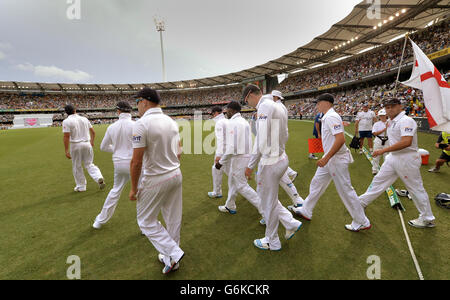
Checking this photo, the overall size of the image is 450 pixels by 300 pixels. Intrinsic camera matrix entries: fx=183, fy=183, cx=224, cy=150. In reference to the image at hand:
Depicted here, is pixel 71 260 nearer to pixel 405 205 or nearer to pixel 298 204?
pixel 298 204

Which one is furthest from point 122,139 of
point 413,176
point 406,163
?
point 413,176

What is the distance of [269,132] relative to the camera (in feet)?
8.22

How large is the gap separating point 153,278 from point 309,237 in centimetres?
249

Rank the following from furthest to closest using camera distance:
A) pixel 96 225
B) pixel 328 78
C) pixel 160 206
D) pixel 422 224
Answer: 1. pixel 328 78
2. pixel 96 225
3. pixel 422 224
4. pixel 160 206

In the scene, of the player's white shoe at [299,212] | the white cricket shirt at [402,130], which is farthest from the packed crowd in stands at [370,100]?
the player's white shoe at [299,212]

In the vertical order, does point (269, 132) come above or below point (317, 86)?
below

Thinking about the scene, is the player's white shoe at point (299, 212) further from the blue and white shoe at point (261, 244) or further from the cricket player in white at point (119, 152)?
the cricket player in white at point (119, 152)

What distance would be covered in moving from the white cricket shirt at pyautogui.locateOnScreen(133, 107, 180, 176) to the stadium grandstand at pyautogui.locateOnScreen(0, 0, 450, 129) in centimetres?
752

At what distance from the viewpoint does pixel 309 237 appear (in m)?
3.11

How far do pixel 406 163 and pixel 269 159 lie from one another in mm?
2617

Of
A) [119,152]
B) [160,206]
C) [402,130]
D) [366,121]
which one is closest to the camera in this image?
[160,206]

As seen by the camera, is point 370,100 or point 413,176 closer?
point 413,176

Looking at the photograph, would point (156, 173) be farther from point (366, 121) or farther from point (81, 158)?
point (366, 121)

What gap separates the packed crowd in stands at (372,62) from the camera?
20.2 meters
